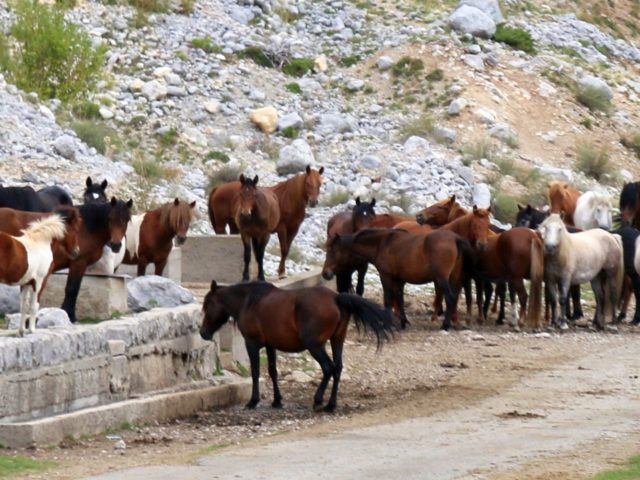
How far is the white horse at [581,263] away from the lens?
22.1 meters

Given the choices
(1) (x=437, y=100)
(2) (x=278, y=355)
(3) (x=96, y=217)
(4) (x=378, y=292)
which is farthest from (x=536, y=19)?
(3) (x=96, y=217)

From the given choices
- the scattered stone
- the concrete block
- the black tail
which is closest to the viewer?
the black tail

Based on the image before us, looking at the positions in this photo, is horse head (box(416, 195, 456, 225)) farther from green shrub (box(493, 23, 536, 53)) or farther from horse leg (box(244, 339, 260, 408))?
green shrub (box(493, 23, 536, 53))

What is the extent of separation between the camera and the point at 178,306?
16.4 metres

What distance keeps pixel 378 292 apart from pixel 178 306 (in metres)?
8.72

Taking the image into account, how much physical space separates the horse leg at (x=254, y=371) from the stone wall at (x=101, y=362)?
0.73m

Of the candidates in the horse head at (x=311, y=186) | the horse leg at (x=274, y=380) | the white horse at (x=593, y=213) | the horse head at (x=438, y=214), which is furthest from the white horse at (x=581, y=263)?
the horse leg at (x=274, y=380)

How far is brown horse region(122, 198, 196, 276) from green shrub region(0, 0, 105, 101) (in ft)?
47.2

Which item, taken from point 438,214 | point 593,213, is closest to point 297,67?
point 593,213

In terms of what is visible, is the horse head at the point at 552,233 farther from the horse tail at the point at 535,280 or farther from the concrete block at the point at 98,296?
the concrete block at the point at 98,296

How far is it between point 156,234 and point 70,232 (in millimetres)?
4776

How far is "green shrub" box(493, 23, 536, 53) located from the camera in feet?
140

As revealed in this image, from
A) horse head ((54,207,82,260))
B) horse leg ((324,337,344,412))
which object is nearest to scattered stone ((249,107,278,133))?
horse leg ((324,337,344,412))

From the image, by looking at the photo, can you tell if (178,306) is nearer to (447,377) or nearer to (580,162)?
(447,377)
